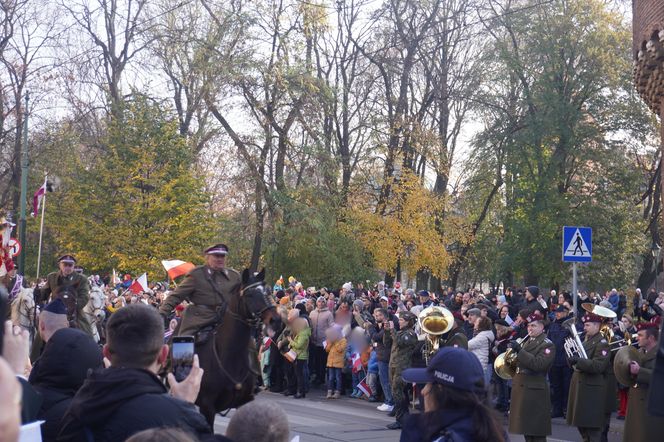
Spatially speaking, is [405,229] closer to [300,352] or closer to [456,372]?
[300,352]

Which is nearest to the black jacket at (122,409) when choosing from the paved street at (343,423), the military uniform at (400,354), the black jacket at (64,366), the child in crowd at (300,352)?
the black jacket at (64,366)

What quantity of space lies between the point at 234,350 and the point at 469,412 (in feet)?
19.2

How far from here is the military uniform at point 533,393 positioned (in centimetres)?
1199

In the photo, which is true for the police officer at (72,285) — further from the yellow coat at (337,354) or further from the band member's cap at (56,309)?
the band member's cap at (56,309)

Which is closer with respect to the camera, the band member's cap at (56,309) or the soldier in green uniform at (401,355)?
the band member's cap at (56,309)

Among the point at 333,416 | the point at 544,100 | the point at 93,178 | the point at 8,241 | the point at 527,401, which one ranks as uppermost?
the point at 544,100

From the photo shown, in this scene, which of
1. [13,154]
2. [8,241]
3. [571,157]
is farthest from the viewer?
[13,154]

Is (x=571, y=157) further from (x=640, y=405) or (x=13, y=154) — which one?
(x=640, y=405)

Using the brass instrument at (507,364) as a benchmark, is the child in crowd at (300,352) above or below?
below

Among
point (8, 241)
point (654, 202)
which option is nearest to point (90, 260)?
point (8, 241)

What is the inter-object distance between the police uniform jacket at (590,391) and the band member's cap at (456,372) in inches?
341

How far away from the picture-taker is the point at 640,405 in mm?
10672

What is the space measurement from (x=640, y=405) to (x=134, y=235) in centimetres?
2923

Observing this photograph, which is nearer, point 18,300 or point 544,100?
point 18,300
